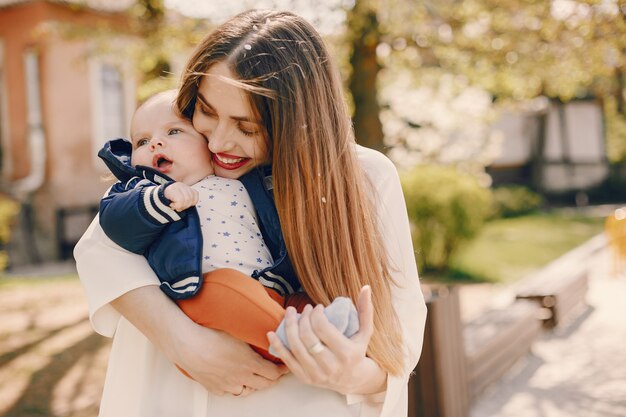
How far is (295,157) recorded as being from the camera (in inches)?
63.4

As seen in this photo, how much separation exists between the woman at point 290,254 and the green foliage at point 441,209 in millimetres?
9268

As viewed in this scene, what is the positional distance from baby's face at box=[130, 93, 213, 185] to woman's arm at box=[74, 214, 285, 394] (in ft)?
0.80

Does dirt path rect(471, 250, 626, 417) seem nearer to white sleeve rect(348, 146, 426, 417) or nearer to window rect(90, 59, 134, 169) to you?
white sleeve rect(348, 146, 426, 417)

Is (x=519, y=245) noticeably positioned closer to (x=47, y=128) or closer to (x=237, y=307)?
(x=47, y=128)

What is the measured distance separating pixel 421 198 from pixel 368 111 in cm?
469

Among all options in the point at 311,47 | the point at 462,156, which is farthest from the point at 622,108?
the point at 311,47

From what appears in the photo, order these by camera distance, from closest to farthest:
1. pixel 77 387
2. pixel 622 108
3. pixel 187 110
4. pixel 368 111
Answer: pixel 187 110, pixel 77 387, pixel 368 111, pixel 622 108

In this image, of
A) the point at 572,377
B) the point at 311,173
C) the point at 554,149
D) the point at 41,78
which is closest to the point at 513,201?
the point at 554,149

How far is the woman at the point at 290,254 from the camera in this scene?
4.98ft

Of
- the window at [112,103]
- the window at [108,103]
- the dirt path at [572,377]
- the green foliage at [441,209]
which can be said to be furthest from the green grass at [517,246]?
the window at [112,103]

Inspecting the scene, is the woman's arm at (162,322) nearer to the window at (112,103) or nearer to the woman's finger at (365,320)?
the woman's finger at (365,320)

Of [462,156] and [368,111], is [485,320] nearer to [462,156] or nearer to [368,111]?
[368,111]

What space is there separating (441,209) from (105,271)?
9659 mm

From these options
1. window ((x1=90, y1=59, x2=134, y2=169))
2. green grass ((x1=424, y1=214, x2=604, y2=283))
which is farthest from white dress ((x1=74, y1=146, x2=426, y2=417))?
window ((x1=90, y1=59, x2=134, y2=169))
